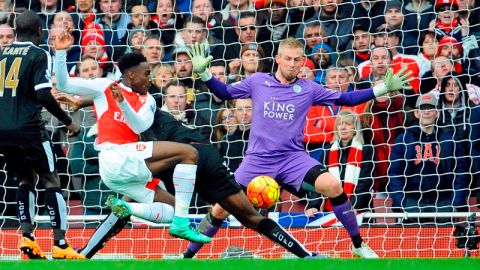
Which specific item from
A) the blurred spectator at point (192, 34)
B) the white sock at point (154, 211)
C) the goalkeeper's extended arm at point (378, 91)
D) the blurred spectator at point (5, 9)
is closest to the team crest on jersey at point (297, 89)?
the goalkeeper's extended arm at point (378, 91)

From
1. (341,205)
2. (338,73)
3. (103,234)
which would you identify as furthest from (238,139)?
(103,234)

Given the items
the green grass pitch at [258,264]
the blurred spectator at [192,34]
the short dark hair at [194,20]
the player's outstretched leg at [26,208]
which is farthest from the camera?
the short dark hair at [194,20]

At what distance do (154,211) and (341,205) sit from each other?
163 centimetres

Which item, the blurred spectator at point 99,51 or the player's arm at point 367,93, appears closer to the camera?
the player's arm at point 367,93

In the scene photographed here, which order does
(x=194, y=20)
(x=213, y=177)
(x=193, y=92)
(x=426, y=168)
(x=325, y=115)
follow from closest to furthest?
(x=213, y=177) → (x=426, y=168) → (x=325, y=115) → (x=193, y=92) → (x=194, y=20)

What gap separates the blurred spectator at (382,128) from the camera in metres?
13.4

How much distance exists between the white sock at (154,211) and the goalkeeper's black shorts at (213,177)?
34cm

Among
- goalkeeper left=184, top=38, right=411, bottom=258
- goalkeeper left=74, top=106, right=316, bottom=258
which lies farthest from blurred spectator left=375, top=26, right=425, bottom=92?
goalkeeper left=74, top=106, right=316, bottom=258

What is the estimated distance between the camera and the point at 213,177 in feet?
34.8

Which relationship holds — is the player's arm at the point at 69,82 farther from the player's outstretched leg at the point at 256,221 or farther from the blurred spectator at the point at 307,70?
the blurred spectator at the point at 307,70

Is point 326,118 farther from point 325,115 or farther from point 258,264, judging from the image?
point 258,264

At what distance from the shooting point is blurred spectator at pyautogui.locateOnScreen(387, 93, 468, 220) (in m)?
13.1

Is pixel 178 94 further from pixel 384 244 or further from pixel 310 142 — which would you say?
pixel 384 244

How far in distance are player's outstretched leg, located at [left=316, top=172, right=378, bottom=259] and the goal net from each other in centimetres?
123
